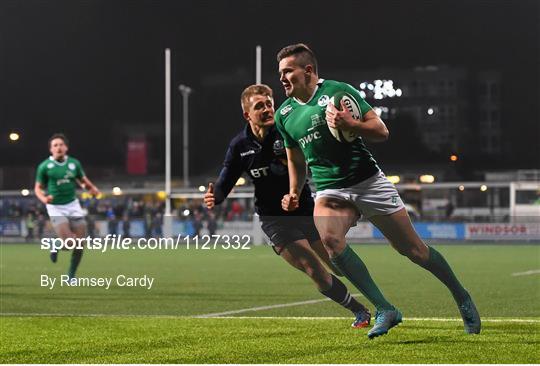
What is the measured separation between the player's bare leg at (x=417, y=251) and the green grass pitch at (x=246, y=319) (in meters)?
0.15

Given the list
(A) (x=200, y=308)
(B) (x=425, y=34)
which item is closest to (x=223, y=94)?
(B) (x=425, y=34)

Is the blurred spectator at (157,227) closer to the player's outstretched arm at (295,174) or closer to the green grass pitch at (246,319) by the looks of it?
the green grass pitch at (246,319)

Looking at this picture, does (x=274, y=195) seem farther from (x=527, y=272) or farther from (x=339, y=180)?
(x=527, y=272)

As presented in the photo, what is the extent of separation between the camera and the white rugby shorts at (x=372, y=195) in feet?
15.9

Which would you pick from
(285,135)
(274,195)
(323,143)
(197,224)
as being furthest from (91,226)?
(323,143)

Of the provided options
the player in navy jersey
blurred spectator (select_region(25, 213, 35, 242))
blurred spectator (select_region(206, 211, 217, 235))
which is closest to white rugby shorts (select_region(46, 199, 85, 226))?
the player in navy jersey

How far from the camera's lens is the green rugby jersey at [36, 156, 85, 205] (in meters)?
9.83

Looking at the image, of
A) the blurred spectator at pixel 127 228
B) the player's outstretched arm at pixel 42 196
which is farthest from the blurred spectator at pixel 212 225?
the player's outstretched arm at pixel 42 196

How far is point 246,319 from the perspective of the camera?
634 centimetres

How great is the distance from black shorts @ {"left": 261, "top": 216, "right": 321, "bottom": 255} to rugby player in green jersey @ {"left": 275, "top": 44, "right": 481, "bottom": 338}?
0.53 m

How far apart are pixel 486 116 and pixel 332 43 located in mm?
23814

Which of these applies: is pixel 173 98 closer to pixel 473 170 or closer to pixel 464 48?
pixel 464 48

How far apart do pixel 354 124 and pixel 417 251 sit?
3.23 feet

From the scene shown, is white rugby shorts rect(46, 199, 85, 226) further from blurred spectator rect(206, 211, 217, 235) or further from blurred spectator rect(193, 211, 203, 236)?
blurred spectator rect(193, 211, 203, 236)
